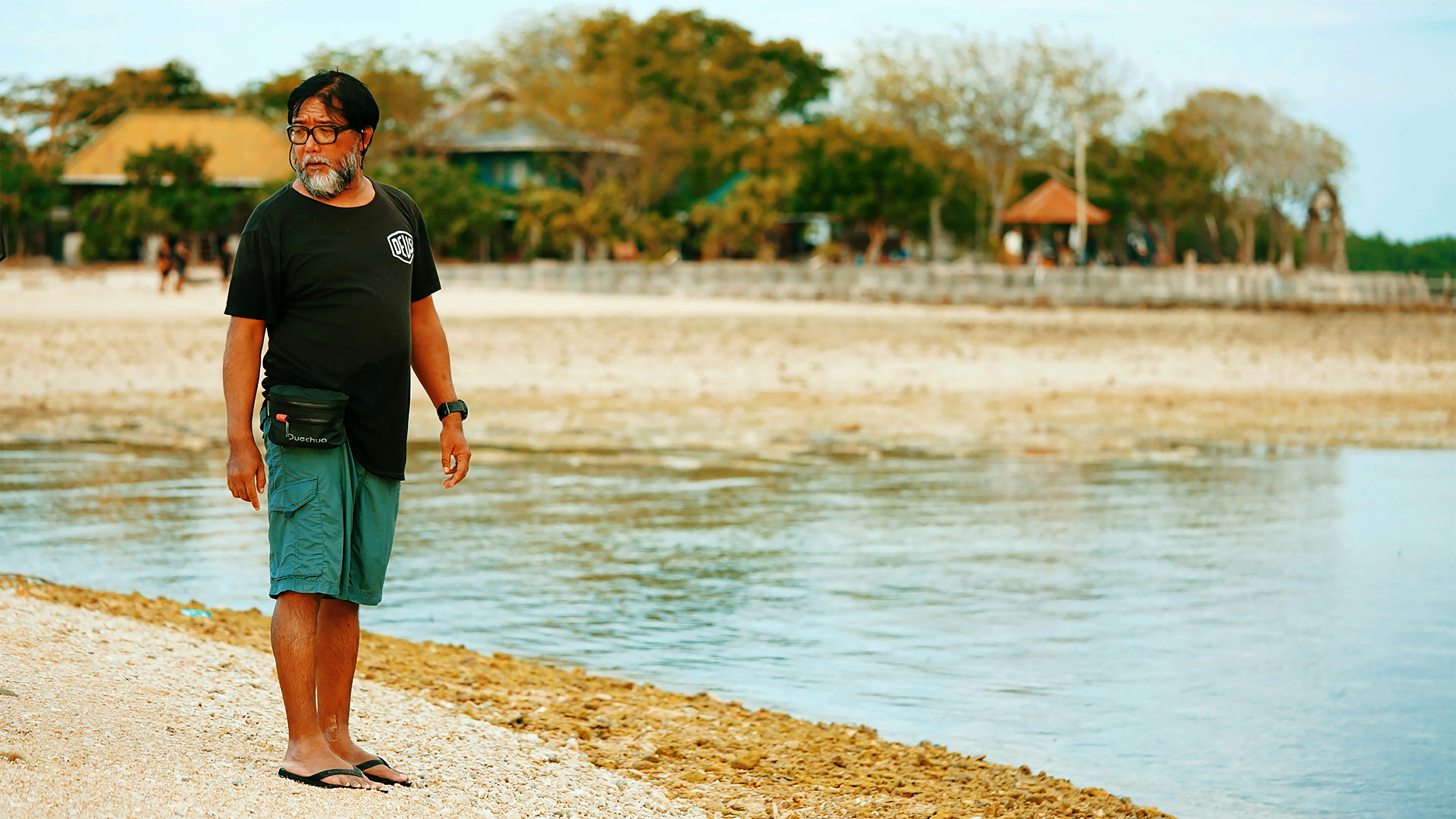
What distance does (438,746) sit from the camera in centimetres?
446

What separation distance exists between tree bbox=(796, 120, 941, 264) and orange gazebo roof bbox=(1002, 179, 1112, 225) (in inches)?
229

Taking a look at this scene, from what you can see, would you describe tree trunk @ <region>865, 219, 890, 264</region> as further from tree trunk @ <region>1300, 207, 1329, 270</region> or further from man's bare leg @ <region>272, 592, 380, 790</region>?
man's bare leg @ <region>272, 592, 380, 790</region>

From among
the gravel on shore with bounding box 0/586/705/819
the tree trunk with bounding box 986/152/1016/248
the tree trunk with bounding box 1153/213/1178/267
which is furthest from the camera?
the tree trunk with bounding box 1153/213/1178/267

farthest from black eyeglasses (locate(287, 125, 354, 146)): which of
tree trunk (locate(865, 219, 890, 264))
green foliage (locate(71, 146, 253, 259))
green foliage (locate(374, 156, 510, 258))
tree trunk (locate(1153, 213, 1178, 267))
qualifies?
tree trunk (locate(1153, 213, 1178, 267))

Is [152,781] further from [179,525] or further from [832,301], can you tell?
[832,301]

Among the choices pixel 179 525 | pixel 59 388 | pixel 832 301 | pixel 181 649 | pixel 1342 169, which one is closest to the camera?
pixel 181 649

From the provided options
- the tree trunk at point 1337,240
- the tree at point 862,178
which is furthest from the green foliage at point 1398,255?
the tree at point 862,178

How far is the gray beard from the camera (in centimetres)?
361

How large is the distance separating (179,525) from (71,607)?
3931mm

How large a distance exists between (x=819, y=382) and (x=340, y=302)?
1633 cm

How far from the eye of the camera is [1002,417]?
54.5ft

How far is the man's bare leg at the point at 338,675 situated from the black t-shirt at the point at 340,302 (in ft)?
1.24

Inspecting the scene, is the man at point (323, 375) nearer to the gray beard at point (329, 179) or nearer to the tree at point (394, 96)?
the gray beard at point (329, 179)

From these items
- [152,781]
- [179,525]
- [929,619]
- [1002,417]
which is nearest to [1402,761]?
[929,619]
